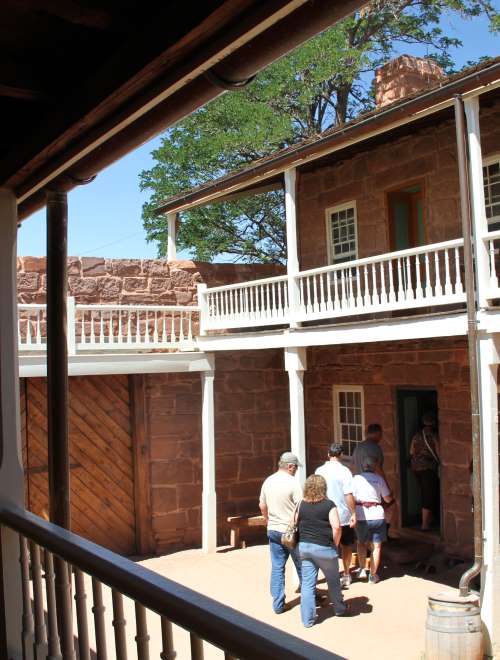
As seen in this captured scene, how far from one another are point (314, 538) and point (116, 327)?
20.7 feet

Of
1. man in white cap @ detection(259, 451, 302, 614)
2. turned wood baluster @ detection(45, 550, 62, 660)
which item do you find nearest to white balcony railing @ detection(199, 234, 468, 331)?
man in white cap @ detection(259, 451, 302, 614)

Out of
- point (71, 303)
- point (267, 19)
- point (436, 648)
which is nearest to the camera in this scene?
point (267, 19)

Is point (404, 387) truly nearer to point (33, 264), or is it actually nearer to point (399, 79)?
point (399, 79)

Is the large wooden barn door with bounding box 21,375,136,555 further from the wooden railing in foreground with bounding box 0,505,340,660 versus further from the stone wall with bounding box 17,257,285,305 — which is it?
the wooden railing in foreground with bounding box 0,505,340,660

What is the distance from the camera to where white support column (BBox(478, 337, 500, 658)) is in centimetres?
822

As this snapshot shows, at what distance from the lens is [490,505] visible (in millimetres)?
8258

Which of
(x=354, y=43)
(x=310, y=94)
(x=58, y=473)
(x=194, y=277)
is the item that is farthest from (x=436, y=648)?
(x=354, y=43)

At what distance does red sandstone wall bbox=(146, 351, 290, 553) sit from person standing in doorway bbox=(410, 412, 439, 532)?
335 cm

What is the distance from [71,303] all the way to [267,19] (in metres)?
9.73

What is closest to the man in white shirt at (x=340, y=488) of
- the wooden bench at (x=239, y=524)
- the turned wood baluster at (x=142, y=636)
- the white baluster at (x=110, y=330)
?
the wooden bench at (x=239, y=524)

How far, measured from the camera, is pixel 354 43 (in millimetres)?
24297

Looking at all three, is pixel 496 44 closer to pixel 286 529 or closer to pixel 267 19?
pixel 286 529

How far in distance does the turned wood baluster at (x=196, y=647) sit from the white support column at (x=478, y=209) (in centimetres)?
725

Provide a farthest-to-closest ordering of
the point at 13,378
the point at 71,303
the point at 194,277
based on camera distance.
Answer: the point at 194,277 → the point at 71,303 → the point at 13,378
